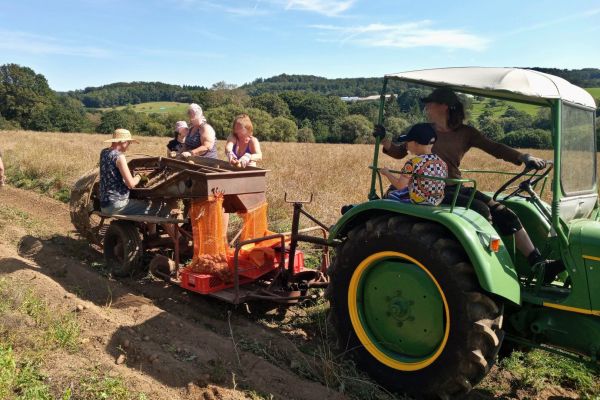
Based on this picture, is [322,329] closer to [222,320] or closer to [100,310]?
[222,320]

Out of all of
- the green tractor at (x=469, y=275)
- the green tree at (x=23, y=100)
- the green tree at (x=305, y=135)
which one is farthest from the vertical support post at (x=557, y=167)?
the green tree at (x=23, y=100)

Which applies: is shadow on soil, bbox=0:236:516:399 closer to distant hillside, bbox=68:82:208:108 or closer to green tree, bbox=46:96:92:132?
green tree, bbox=46:96:92:132

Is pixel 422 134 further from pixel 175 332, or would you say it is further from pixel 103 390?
pixel 103 390

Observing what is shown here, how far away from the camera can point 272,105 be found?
137 feet

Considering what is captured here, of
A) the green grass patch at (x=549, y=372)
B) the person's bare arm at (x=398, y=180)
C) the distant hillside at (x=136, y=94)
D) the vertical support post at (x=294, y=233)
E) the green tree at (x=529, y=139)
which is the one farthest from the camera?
the distant hillside at (x=136, y=94)

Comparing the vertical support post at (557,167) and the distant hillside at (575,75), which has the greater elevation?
the distant hillside at (575,75)

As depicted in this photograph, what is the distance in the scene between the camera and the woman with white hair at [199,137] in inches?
275

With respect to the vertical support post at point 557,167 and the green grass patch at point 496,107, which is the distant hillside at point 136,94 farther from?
the vertical support post at point 557,167

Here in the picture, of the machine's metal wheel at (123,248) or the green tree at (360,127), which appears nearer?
the green tree at (360,127)

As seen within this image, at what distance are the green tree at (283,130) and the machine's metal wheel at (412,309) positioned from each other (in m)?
30.6

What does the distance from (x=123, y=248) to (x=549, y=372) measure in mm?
4943

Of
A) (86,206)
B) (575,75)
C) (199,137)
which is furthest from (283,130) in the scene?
(575,75)

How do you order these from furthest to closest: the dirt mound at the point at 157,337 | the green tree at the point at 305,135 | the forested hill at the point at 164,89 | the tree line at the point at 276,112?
the forested hill at the point at 164,89, the green tree at the point at 305,135, the tree line at the point at 276,112, the dirt mound at the point at 157,337

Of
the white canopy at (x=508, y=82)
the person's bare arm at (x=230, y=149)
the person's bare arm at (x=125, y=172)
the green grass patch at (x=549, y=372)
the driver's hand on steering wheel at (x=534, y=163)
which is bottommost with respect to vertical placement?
the green grass patch at (x=549, y=372)
